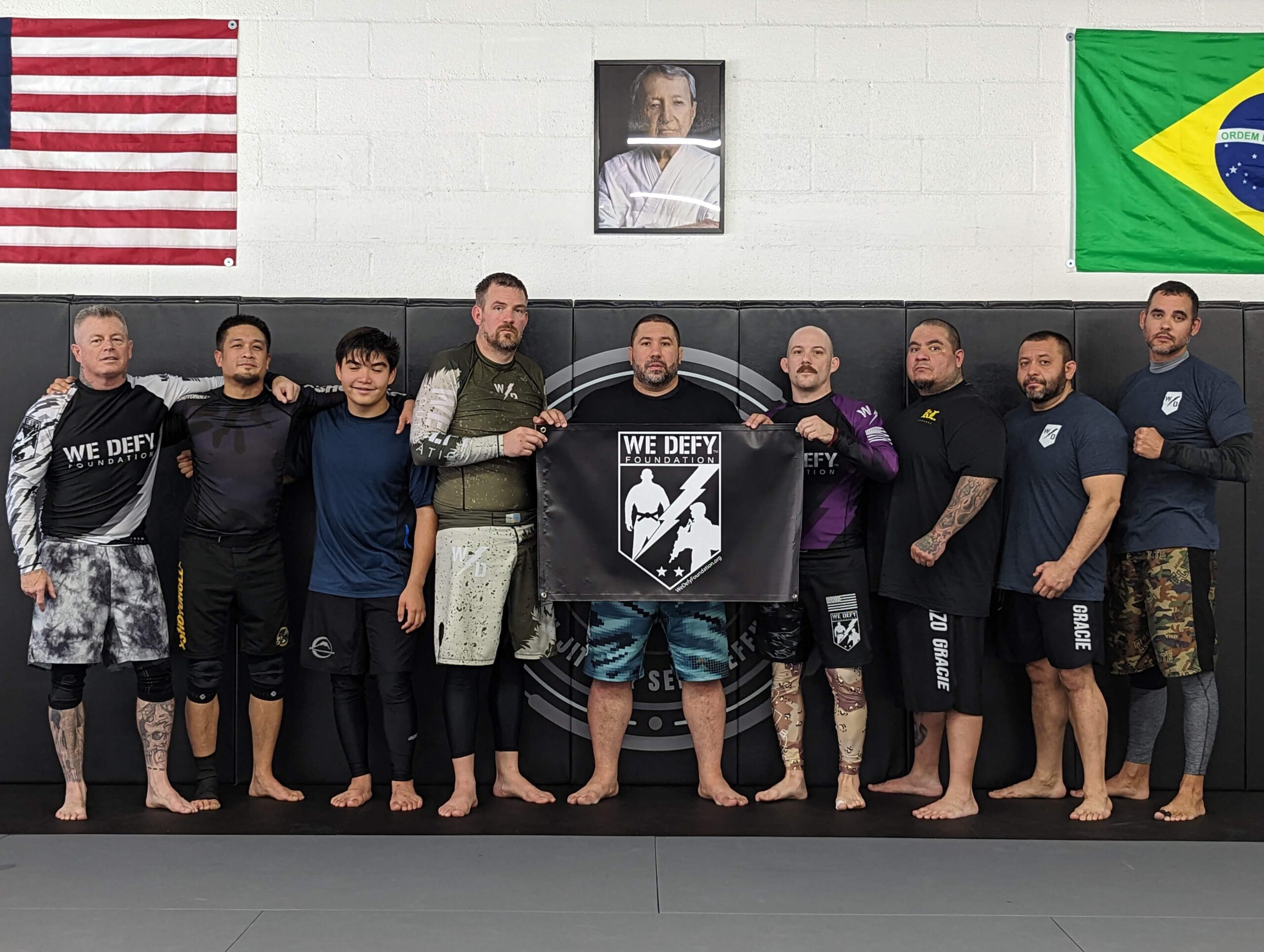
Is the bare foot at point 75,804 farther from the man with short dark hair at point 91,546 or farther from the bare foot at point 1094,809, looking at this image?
the bare foot at point 1094,809

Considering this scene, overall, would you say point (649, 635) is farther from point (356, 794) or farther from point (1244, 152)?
point (1244, 152)

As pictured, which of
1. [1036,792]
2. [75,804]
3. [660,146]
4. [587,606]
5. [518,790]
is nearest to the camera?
[75,804]

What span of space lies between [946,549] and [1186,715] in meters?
1.09

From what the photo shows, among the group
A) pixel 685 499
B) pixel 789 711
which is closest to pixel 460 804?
pixel 789 711

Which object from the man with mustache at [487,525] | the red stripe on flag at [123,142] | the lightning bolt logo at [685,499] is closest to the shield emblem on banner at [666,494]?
the lightning bolt logo at [685,499]

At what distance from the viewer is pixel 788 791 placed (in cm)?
392

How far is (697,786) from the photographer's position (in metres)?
4.11

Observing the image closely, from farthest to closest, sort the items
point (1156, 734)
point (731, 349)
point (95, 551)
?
point (731, 349)
point (1156, 734)
point (95, 551)

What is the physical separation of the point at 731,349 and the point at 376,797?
88.4 inches

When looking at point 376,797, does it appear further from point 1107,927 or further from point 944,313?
point 944,313

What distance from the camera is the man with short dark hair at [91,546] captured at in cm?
369

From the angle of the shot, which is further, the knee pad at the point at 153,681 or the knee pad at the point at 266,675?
the knee pad at the point at 266,675

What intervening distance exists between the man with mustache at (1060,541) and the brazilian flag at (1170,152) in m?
0.83

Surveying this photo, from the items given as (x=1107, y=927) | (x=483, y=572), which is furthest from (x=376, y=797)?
(x=1107, y=927)
